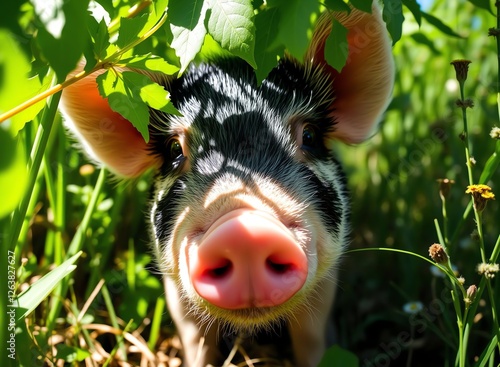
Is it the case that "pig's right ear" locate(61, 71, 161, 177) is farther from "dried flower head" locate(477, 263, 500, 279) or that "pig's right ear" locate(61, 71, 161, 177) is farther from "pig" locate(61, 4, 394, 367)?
"dried flower head" locate(477, 263, 500, 279)

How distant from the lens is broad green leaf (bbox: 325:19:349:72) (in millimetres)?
1771

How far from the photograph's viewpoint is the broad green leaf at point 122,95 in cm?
166

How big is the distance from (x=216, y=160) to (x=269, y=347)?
3.88ft

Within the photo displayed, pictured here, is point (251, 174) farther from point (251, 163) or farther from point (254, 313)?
point (254, 313)

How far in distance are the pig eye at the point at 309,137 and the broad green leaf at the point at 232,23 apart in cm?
85

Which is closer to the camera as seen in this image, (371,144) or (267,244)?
(267,244)

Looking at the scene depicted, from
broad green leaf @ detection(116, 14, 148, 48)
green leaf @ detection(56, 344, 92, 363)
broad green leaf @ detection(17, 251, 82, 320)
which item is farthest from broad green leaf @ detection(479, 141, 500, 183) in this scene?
green leaf @ detection(56, 344, 92, 363)

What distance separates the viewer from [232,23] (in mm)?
1525

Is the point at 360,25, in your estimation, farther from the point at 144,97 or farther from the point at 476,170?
the point at 476,170

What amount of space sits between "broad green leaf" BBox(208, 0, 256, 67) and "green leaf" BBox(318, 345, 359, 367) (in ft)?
3.30

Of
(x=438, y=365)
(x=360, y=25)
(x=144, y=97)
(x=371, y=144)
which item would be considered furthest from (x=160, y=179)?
(x=371, y=144)

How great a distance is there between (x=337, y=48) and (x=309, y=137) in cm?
64

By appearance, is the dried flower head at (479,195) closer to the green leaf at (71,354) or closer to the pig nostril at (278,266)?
the pig nostril at (278,266)

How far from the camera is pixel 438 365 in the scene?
8.79 feet
